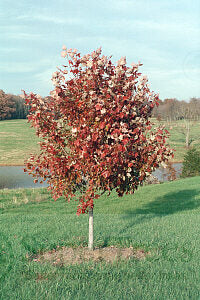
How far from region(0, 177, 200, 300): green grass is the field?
26040 millimetres

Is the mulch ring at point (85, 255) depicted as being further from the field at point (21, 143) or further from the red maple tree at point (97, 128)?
the field at point (21, 143)

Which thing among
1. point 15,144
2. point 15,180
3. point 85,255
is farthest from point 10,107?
point 85,255

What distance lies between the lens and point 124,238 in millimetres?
7965

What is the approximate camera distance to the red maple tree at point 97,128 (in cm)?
582

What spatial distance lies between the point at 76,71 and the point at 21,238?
4.43m

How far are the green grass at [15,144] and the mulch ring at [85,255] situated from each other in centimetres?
3528

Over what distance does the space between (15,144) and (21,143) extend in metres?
1.32

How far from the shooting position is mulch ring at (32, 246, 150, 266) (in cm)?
639

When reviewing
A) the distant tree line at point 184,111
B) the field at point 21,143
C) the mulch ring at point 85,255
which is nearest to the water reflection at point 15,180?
the field at point 21,143

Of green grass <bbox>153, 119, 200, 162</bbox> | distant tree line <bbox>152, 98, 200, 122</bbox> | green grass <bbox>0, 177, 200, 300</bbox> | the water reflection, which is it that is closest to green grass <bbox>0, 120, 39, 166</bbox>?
the water reflection

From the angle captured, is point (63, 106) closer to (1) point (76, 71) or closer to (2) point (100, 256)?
(1) point (76, 71)

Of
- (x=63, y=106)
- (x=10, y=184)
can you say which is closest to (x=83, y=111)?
(x=63, y=106)

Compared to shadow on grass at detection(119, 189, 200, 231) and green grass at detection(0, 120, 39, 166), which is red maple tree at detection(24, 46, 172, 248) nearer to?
shadow on grass at detection(119, 189, 200, 231)

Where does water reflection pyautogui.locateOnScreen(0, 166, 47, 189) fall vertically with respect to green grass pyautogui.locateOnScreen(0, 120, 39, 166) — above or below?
below
